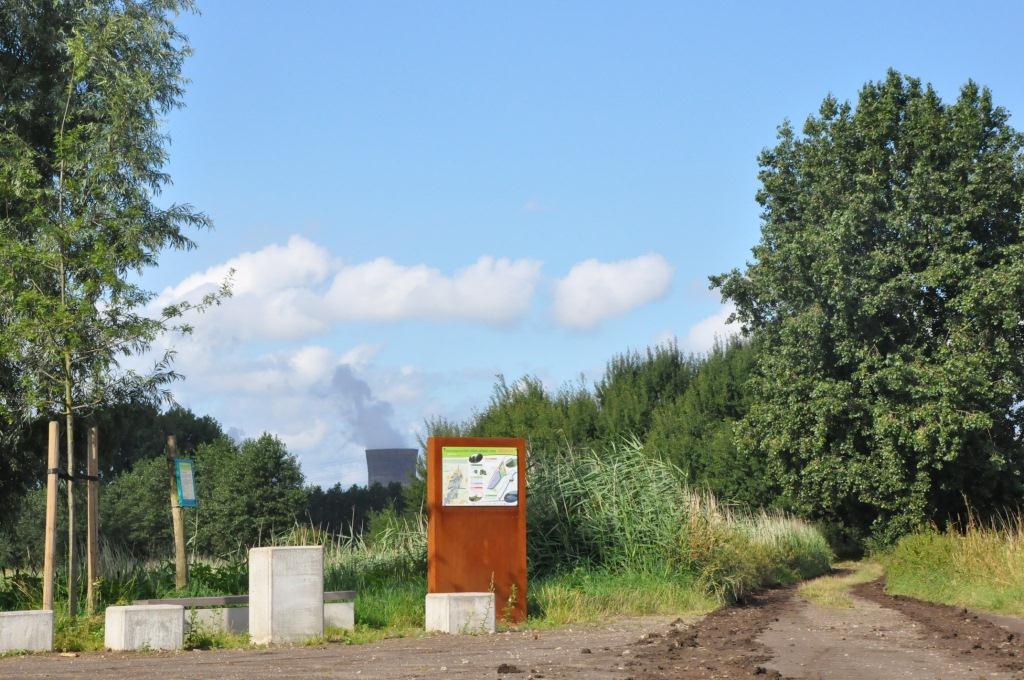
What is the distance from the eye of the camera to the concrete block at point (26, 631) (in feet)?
39.6

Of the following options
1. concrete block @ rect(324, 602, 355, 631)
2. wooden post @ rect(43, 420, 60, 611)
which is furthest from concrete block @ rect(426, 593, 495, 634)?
wooden post @ rect(43, 420, 60, 611)

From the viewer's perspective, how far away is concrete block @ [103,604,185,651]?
39.7ft

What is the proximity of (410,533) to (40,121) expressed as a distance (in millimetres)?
9039

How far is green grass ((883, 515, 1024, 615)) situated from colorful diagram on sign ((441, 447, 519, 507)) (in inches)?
325

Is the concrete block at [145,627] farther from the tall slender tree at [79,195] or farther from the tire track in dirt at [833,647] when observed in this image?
the tire track in dirt at [833,647]

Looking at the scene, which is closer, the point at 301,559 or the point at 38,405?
the point at 301,559

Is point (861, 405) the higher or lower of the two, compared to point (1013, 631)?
higher

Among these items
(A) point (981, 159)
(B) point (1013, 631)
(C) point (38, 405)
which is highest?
(A) point (981, 159)

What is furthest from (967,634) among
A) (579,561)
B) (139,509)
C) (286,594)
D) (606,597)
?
(139,509)

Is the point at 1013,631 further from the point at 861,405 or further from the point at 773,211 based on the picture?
the point at 773,211

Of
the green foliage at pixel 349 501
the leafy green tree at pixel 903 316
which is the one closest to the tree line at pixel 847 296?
the leafy green tree at pixel 903 316

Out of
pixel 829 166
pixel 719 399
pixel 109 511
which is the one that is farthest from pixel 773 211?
pixel 109 511

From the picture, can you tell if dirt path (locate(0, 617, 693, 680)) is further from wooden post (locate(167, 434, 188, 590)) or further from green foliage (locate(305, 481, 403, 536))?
green foliage (locate(305, 481, 403, 536))

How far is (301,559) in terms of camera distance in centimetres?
1284
